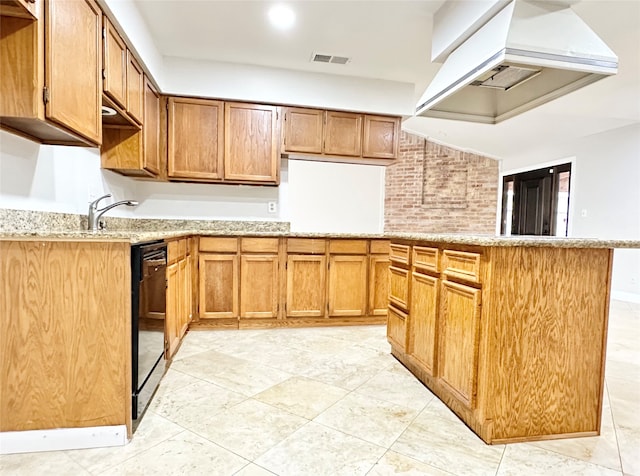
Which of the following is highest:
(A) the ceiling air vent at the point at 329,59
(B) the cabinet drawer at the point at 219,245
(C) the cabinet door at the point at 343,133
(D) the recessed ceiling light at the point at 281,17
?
(D) the recessed ceiling light at the point at 281,17

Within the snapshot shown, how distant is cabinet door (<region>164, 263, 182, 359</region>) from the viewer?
228 cm

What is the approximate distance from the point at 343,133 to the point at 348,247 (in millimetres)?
1178

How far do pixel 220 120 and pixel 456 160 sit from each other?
5.13 m

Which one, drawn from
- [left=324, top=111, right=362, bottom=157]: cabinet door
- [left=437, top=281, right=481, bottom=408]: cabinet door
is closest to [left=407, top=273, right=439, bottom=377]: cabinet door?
[left=437, top=281, right=481, bottom=408]: cabinet door

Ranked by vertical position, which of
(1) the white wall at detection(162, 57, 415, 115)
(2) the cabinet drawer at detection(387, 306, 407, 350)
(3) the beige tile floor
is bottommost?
(3) the beige tile floor

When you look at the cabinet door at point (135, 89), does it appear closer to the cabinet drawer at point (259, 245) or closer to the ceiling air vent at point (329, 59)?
the cabinet drawer at point (259, 245)

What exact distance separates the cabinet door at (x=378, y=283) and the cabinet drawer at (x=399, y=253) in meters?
0.80

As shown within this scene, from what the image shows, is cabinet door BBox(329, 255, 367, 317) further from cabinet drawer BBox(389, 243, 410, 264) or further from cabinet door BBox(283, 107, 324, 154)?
cabinet door BBox(283, 107, 324, 154)

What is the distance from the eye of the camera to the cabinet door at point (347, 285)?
3.41 metres

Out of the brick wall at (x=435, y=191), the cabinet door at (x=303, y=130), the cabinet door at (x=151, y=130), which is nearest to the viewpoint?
the cabinet door at (x=151, y=130)

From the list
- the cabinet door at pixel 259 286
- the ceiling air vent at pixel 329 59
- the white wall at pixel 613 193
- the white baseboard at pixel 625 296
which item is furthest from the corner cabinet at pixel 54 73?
the white baseboard at pixel 625 296

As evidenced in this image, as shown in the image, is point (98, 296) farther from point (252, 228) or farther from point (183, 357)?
point (252, 228)

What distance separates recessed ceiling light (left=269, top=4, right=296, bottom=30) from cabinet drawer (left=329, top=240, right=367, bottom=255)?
1.82m

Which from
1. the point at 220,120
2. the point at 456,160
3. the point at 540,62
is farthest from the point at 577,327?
the point at 456,160
